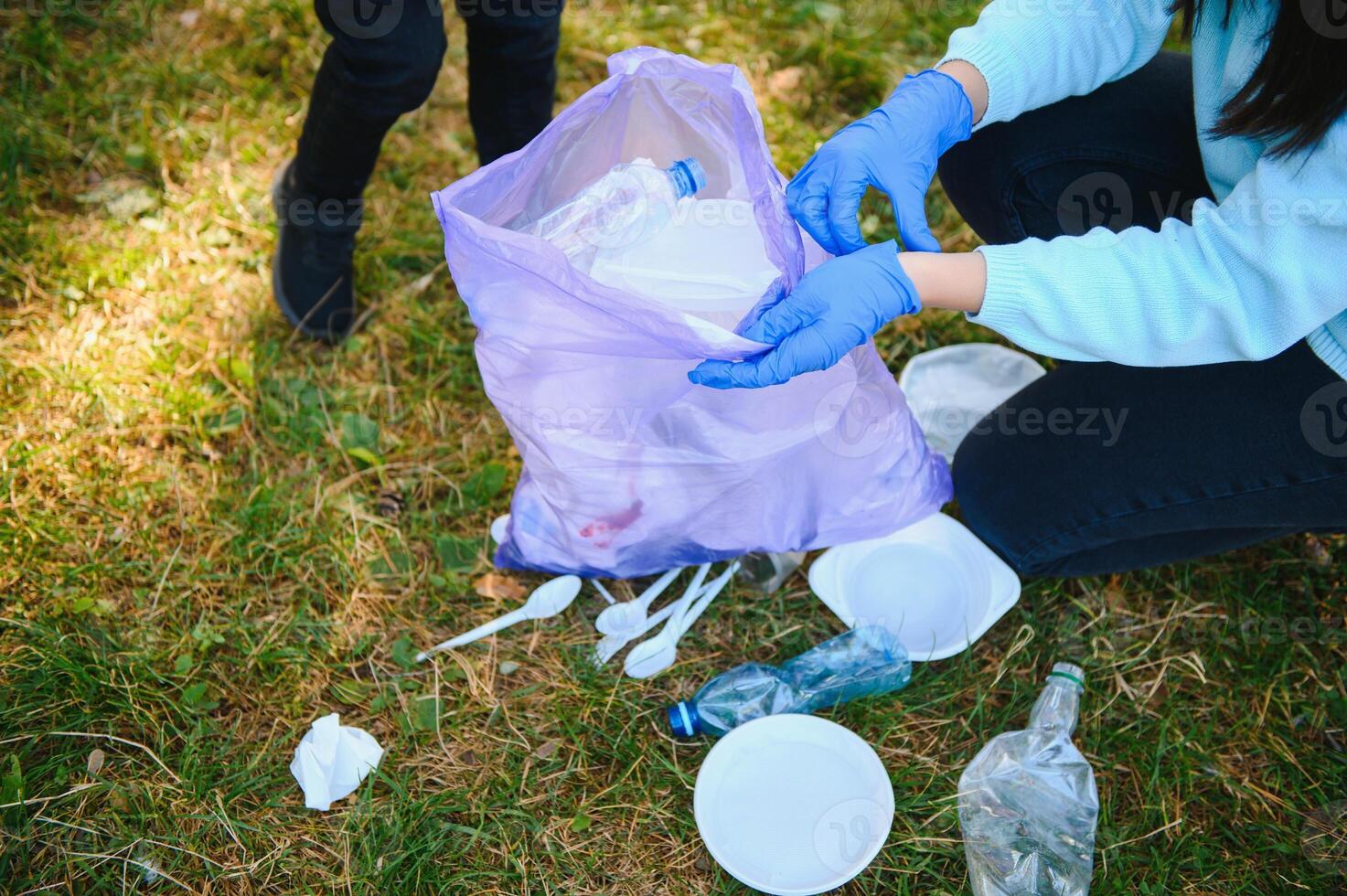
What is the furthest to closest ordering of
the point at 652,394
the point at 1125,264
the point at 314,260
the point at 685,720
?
the point at 314,260, the point at 685,720, the point at 652,394, the point at 1125,264

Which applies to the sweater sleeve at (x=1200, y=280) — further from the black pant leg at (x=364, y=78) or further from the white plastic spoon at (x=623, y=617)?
the black pant leg at (x=364, y=78)

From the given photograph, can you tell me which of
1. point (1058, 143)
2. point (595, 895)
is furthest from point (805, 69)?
point (595, 895)

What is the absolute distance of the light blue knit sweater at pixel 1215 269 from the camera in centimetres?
102

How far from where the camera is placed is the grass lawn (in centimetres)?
125

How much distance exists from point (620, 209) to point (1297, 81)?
2.55 feet

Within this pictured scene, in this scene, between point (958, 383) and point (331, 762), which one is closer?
point (331, 762)

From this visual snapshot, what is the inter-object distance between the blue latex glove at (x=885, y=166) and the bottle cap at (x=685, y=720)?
0.66 metres

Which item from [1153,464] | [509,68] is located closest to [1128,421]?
[1153,464]

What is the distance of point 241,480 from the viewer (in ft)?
5.14

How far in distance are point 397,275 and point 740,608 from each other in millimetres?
936

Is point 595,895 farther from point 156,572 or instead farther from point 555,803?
point 156,572

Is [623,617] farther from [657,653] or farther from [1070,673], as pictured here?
[1070,673]

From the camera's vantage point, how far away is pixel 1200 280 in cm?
108

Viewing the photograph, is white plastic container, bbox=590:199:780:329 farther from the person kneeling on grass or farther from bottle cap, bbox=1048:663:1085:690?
bottle cap, bbox=1048:663:1085:690
